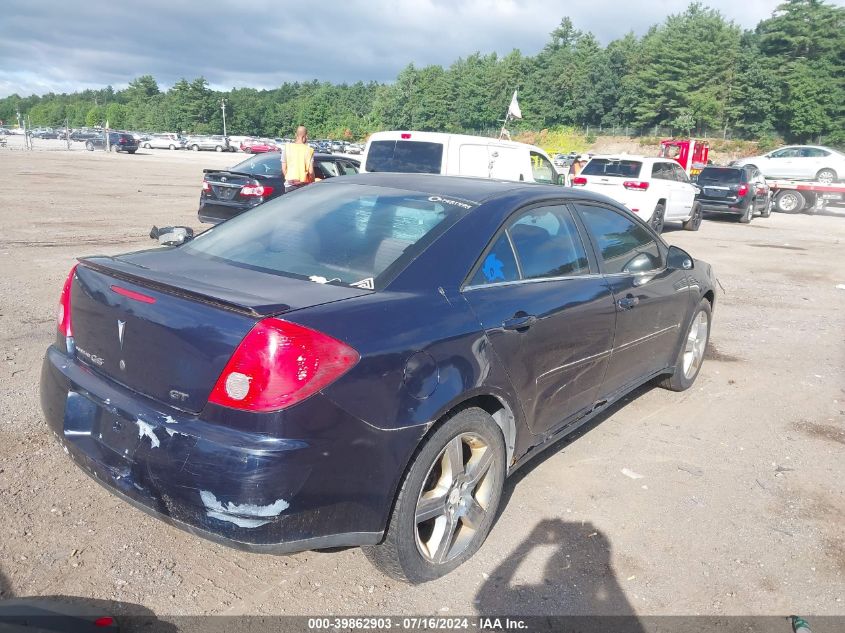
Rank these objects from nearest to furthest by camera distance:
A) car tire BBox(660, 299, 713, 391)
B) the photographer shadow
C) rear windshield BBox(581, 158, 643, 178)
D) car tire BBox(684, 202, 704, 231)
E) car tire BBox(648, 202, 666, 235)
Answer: the photographer shadow < car tire BBox(660, 299, 713, 391) < car tire BBox(648, 202, 666, 235) < rear windshield BBox(581, 158, 643, 178) < car tire BBox(684, 202, 704, 231)

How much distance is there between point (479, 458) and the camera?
9.77ft

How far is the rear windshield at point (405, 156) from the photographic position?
10.2m

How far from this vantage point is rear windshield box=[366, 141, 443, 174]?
10.2 meters

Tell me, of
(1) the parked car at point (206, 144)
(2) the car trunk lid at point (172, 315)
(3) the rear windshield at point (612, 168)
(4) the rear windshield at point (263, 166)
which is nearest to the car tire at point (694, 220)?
(3) the rear windshield at point (612, 168)

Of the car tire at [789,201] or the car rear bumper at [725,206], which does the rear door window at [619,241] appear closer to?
the car rear bumper at [725,206]

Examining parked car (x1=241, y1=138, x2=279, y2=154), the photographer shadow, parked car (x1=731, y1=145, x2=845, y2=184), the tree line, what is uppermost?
the tree line

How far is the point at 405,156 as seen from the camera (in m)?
10.5

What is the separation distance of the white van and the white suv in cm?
410

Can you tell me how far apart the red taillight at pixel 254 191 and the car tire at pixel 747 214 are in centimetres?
1532

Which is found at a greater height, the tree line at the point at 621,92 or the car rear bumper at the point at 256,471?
the tree line at the point at 621,92

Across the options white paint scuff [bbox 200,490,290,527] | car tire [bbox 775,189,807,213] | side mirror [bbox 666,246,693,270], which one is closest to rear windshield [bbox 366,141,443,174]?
side mirror [bbox 666,246,693,270]

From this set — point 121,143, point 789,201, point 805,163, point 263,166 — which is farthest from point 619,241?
point 121,143

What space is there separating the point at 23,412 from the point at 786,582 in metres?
4.24

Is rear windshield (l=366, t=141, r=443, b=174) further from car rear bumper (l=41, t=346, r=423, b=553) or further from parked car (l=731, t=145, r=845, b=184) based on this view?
parked car (l=731, t=145, r=845, b=184)
